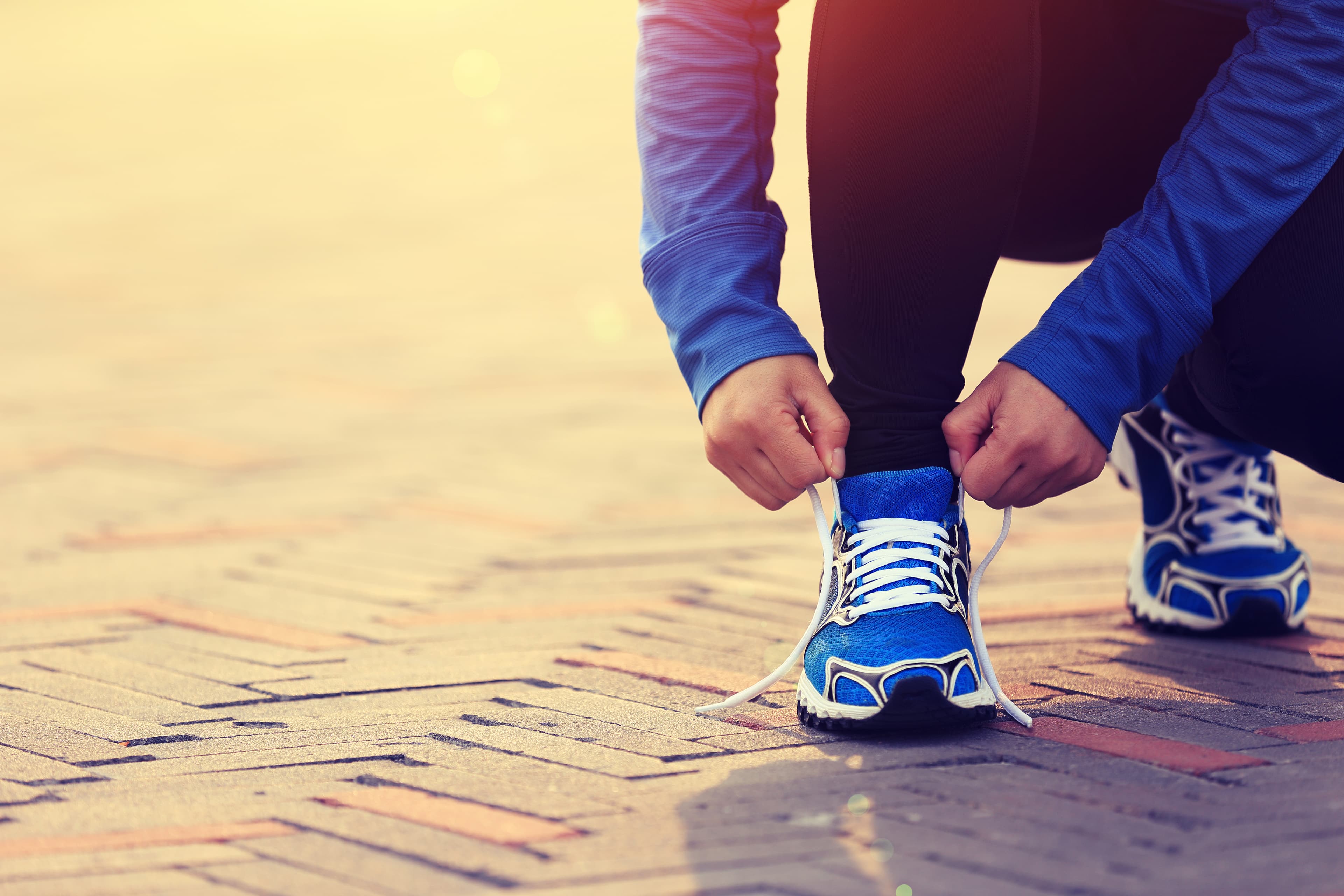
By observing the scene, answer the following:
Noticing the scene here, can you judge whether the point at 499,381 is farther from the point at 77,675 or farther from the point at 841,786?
the point at 841,786

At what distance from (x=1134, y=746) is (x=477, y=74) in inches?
352


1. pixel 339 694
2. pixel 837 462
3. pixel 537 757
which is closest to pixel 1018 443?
pixel 837 462

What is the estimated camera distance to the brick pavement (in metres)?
0.97

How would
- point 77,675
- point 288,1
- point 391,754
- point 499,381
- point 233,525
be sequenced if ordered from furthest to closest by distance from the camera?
point 288,1, point 499,381, point 233,525, point 77,675, point 391,754

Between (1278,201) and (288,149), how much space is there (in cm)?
777

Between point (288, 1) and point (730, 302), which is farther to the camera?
point (288, 1)

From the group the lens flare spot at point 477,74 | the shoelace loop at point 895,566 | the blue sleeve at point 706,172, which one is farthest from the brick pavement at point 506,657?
the lens flare spot at point 477,74

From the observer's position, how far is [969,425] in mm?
1205

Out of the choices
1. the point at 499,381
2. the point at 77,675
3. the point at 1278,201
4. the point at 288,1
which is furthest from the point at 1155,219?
the point at 288,1

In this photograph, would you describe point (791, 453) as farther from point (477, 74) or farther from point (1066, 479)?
point (477, 74)

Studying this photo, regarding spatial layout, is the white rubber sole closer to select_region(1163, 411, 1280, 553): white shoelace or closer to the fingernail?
the fingernail

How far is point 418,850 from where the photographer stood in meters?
0.98

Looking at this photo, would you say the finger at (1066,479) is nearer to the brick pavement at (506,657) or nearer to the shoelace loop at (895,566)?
the shoelace loop at (895,566)

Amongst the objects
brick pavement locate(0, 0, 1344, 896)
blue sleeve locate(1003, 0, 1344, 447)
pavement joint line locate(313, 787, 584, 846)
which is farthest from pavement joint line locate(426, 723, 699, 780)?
blue sleeve locate(1003, 0, 1344, 447)
